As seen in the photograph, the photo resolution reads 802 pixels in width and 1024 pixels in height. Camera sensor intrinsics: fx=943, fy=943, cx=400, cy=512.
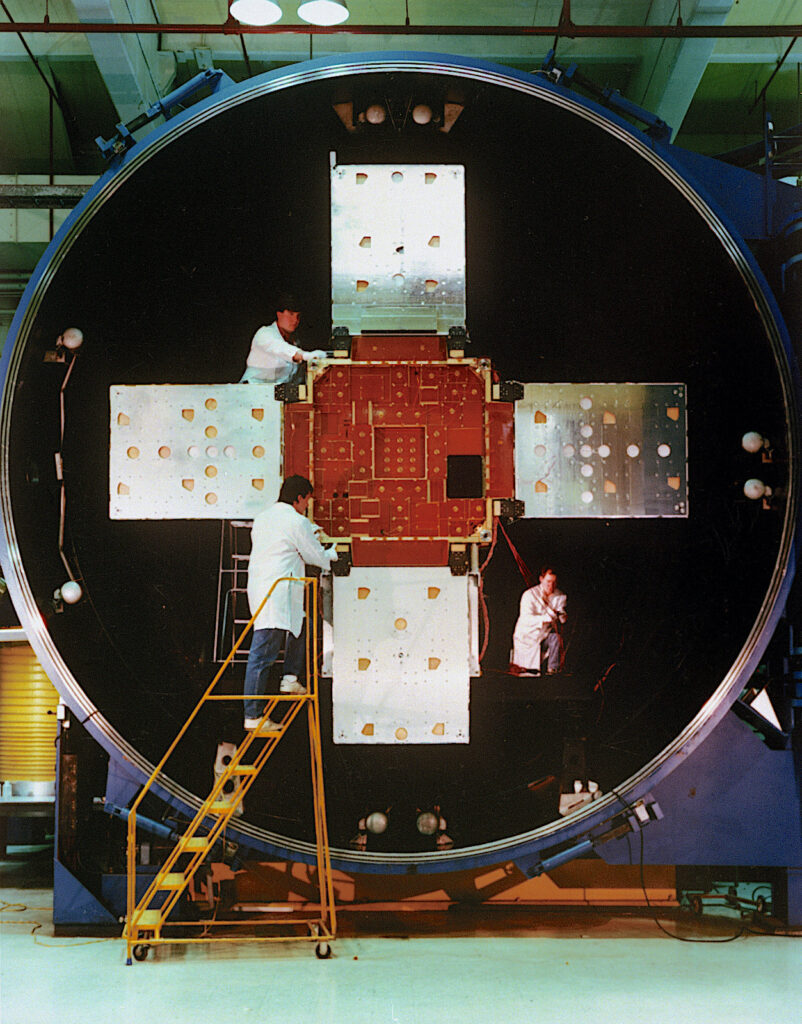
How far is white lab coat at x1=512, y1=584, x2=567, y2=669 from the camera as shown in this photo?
5.66 metres

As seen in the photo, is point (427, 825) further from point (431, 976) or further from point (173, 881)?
point (173, 881)

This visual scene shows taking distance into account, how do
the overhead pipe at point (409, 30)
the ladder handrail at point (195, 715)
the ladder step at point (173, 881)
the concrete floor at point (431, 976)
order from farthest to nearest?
the overhead pipe at point (409, 30), the ladder step at point (173, 881), the ladder handrail at point (195, 715), the concrete floor at point (431, 976)

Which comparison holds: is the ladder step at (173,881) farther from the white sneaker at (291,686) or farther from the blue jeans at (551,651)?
the blue jeans at (551,651)

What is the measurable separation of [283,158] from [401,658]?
121 inches

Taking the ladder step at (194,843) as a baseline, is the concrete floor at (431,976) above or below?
below

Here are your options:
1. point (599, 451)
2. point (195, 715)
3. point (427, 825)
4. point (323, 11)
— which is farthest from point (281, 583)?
point (323, 11)

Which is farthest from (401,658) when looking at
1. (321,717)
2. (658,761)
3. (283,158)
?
(283,158)

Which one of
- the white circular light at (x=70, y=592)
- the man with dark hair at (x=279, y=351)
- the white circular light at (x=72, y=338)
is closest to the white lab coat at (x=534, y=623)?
the man with dark hair at (x=279, y=351)

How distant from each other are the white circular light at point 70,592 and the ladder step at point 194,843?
1535mm

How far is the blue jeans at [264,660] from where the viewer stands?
5.51 metres

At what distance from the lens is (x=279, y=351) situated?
567 cm

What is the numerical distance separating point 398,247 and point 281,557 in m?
2.00

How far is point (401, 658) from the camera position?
5.56m

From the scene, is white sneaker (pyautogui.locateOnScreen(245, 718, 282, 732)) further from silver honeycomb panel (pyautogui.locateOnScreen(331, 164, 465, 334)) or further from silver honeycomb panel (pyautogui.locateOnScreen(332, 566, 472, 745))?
silver honeycomb panel (pyautogui.locateOnScreen(331, 164, 465, 334))
